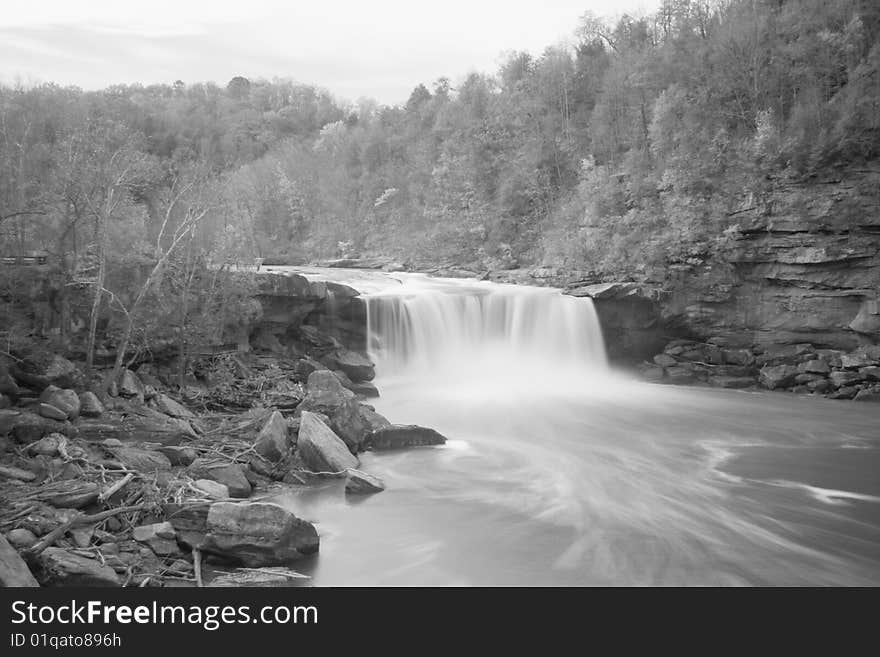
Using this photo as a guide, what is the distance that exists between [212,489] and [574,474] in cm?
678

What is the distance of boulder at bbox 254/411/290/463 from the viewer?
39.0ft

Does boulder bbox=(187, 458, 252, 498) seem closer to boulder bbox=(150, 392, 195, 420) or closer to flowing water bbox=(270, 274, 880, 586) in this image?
flowing water bbox=(270, 274, 880, 586)

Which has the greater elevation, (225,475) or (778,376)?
(778,376)

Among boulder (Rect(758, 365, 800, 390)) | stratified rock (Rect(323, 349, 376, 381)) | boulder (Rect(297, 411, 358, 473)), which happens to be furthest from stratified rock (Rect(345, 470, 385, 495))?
boulder (Rect(758, 365, 800, 390))

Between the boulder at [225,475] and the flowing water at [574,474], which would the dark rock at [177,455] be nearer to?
the boulder at [225,475]

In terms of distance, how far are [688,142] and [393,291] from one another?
12743mm

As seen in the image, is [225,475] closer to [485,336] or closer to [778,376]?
[485,336]

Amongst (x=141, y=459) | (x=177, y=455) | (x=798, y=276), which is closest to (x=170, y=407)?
(x=177, y=455)

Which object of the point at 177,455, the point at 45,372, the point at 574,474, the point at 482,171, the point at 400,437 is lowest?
the point at 574,474

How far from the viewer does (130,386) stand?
13938 mm

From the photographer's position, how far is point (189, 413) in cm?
1375

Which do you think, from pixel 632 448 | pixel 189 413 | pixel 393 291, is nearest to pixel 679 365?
pixel 632 448

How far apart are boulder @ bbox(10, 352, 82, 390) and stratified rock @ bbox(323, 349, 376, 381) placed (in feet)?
23.5

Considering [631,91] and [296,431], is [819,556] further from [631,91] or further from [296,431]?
[631,91]
